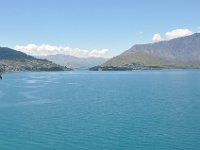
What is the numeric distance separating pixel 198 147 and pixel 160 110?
2093 inches

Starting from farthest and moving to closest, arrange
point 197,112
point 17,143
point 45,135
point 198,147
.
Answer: point 197,112 → point 45,135 → point 17,143 → point 198,147

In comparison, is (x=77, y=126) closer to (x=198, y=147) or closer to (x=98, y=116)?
(x=98, y=116)

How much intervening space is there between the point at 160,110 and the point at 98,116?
27.1 metres

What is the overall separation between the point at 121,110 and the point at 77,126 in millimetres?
33695

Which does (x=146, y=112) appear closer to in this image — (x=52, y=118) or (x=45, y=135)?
(x=52, y=118)

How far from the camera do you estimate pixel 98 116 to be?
119375 millimetres

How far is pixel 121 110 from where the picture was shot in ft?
434

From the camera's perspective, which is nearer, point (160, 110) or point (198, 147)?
point (198, 147)

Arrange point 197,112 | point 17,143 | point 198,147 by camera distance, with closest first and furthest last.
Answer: point 198,147 < point 17,143 < point 197,112

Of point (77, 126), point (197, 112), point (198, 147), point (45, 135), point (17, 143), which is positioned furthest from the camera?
point (197, 112)

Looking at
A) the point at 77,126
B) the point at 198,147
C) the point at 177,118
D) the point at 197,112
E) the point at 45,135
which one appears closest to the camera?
the point at 198,147

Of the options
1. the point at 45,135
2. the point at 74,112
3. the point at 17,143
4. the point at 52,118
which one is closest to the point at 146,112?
the point at 74,112

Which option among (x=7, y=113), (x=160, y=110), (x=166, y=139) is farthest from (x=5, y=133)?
(x=160, y=110)

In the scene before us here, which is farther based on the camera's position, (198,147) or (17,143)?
(17,143)
